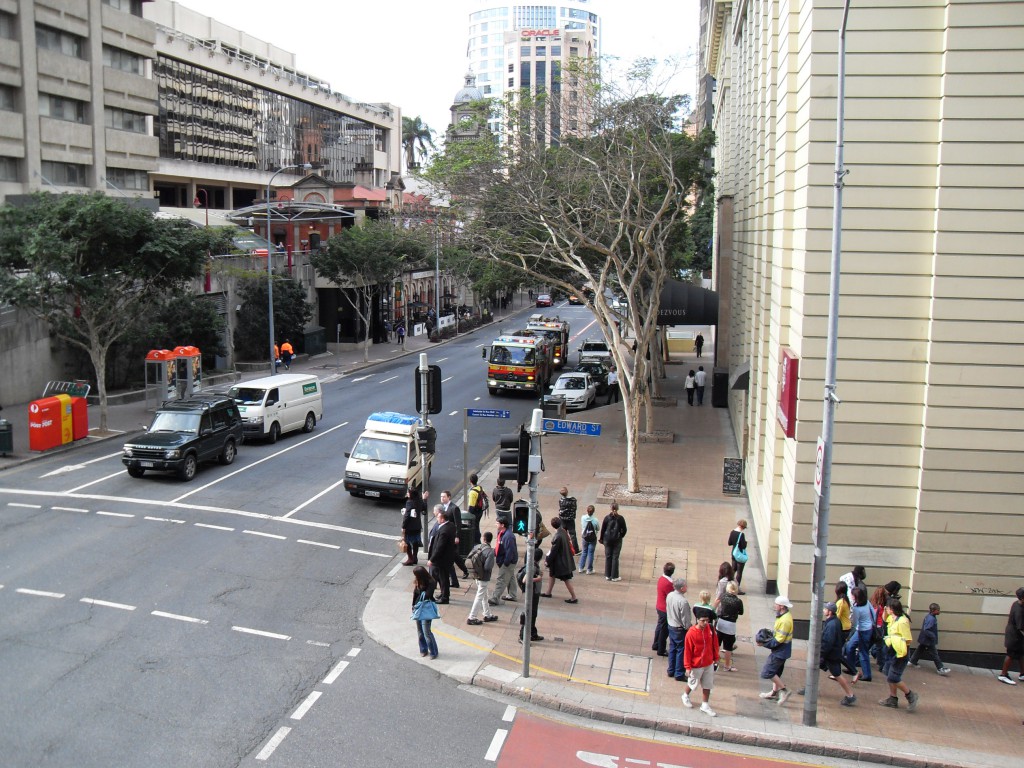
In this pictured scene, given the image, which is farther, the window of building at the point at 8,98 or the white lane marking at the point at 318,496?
the window of building at the point at 8,98

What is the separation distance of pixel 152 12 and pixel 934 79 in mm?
73592

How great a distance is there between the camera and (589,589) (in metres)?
17.0

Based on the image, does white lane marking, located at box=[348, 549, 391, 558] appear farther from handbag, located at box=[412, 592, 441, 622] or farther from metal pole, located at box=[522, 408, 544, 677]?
metal pole, located at box=[522, 408, 544, 677]

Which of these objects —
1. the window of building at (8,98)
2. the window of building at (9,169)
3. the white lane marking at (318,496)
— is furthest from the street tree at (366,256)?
the white lane marking at (318,496)

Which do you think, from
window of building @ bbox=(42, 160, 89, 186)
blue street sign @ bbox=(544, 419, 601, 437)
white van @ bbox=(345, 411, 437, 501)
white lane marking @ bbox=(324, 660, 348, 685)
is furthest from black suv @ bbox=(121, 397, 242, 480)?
window of building @ bbox=(42, 160, 89, 186)

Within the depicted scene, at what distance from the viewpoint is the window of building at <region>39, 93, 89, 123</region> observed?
152ft

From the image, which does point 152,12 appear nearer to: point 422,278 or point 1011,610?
point 422,278

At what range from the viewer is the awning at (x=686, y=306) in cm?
3572

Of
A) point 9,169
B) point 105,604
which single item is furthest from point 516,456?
point 9,169

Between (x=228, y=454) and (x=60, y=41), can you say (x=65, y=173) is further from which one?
(x=228, y=454)

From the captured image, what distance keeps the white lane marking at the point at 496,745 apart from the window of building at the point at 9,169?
4304 centimetres

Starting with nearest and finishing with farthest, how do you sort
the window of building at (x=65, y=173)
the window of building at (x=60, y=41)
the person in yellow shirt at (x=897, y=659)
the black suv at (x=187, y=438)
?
the person in yellow shirt at (x=897, y=659) < the black suv at (x=187, y=438) < the window of building at (x=60, y=41) < the window of building at (x=65, y=173)

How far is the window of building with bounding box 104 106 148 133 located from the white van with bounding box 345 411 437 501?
37281 millimetres

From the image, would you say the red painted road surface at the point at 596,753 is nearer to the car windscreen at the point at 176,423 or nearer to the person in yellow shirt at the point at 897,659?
the person in yellow shirt at the point at 897,659
